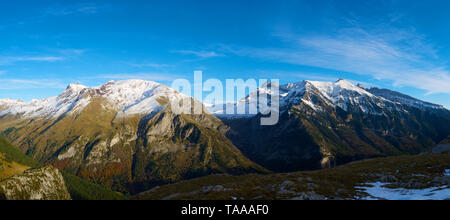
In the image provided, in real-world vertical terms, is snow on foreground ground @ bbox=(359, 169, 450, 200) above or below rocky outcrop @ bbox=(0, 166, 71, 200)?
above

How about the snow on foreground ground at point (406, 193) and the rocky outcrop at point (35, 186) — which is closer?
the snow on foreground ground at point (406, 193)

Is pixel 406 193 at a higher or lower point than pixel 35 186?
higher

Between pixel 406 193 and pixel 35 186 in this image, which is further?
pixel 35 186

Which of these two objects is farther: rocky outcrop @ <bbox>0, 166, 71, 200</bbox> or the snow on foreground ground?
rocky outcrop @ <bbox>0, 166, 71, 200</bbox>
